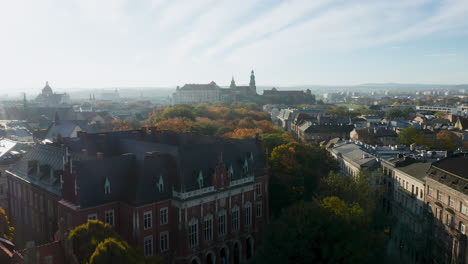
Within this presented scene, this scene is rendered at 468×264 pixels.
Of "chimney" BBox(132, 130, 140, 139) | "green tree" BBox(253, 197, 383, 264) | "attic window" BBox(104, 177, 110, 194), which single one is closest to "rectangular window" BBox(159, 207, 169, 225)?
"attic window" BBox(104, 177, 110, 194)

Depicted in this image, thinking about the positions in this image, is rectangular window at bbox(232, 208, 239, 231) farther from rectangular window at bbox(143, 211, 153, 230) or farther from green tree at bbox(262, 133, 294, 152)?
green tree at bbox(262, 133, 294, 152)

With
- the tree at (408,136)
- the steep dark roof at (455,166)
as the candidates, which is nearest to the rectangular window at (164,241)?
the steep dark roof at (455,166)

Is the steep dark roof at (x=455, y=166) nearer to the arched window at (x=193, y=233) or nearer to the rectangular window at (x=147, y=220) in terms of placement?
the arched window at (x=193, y=233)

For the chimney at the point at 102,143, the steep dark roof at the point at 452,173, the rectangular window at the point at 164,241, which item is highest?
the chimney at the point at 102,143

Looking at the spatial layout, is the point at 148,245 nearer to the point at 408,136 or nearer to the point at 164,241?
the point at 164,241

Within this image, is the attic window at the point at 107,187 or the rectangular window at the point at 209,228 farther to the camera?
the rectangular window at the point at 209,228

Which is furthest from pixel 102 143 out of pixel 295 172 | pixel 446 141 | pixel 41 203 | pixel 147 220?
pixel 446 141
